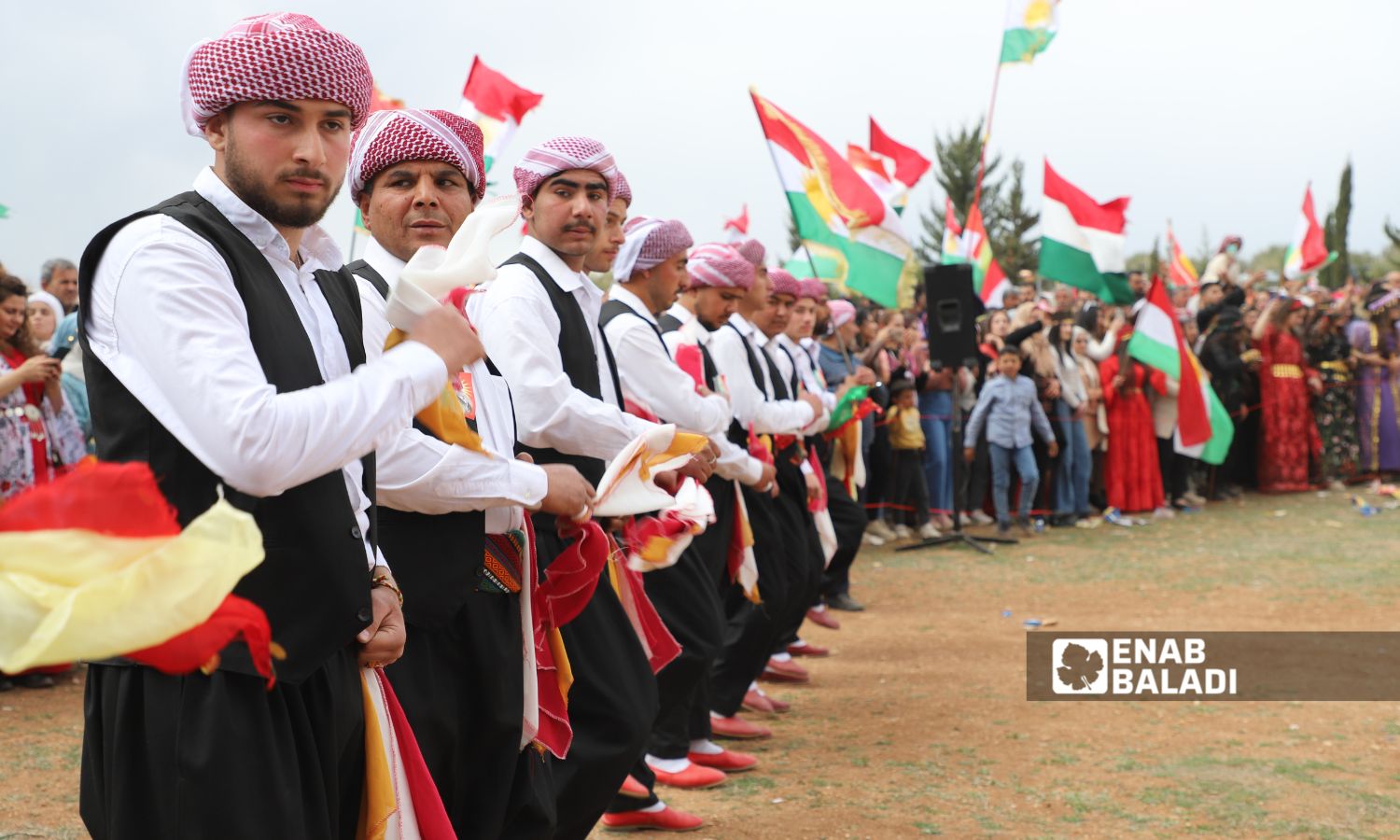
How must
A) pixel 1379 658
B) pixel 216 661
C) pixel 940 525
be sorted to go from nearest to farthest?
pixel 216 661, pixel 1379 658, pixel 940 525

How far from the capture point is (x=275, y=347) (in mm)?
2293

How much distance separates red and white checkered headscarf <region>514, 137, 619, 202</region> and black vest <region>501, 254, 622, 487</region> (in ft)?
1.33

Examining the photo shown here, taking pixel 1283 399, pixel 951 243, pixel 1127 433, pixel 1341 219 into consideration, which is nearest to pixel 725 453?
pixel 1127 433

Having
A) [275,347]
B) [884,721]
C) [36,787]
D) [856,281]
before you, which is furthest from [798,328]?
[275,347]

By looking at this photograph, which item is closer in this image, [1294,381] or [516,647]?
[516,647]

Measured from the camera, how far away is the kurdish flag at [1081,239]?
13945mm

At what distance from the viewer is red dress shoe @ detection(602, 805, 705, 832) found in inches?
201

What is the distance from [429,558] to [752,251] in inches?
→ 185

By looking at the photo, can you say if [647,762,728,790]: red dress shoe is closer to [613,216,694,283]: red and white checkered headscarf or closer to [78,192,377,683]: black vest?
[613,216,694,283]: red and white checkered headscarf

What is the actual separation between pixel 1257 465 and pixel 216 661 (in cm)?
1690

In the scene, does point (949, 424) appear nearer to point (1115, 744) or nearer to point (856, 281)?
point (856, 281)

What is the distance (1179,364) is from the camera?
45.8ft

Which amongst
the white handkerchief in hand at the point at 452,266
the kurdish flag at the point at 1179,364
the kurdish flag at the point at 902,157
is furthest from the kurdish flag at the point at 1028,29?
the white handkerchief in hand at the point at 452,266

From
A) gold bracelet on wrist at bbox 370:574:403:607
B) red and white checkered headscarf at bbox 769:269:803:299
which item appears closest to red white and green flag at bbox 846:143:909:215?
red and white checkered headscarf at bbox 769:269:803:299
